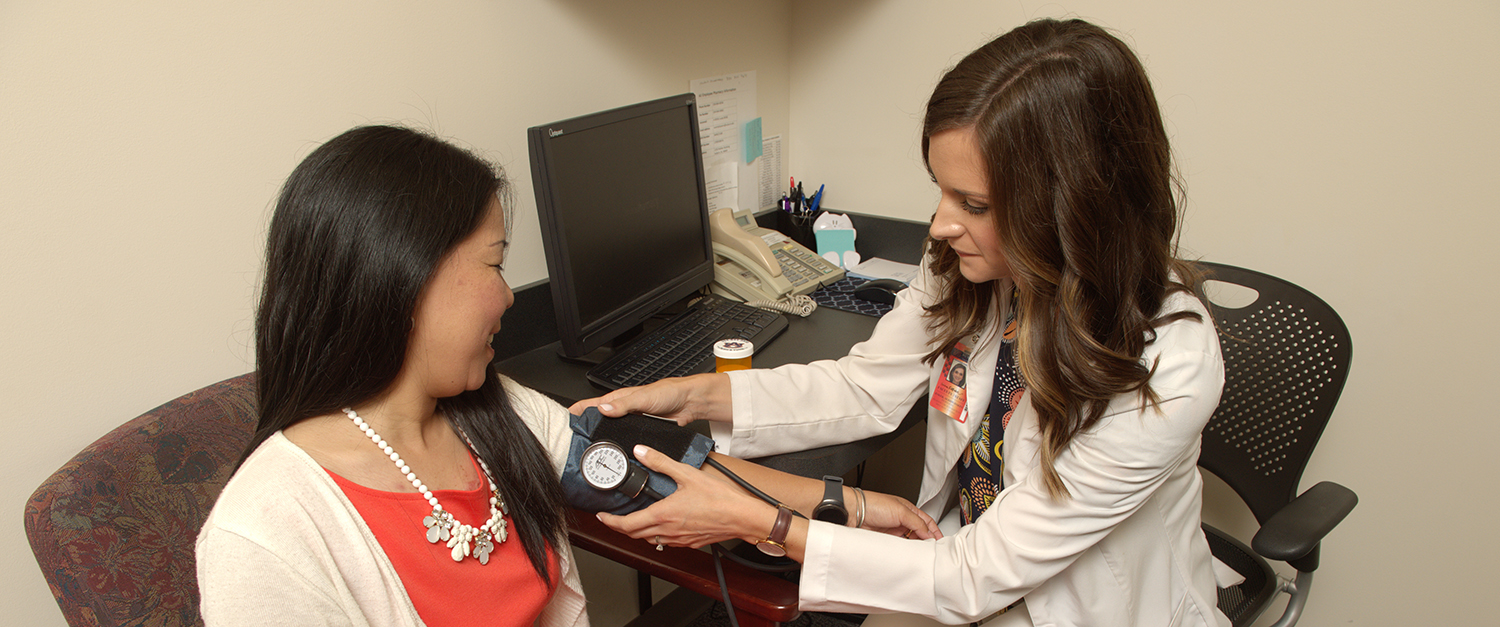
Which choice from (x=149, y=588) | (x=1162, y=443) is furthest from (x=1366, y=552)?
(x=149, y=588)

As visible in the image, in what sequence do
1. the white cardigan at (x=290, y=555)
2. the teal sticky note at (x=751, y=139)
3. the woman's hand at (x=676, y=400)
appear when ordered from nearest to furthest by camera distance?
the white cardigan at (x=290, y=555), the woman's hand at (x=676, y=400), the teal sticky note at (x=751, y=139)

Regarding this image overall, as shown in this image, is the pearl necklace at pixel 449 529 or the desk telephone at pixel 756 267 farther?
the desk telephone at pixel 756 267

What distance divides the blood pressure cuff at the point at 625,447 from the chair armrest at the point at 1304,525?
2.76 ft

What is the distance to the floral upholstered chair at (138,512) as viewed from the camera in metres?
0.74

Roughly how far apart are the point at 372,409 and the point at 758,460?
61 cm

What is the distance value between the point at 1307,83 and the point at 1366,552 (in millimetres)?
986

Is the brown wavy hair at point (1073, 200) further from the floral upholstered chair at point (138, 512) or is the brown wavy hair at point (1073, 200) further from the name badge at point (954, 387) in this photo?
the floral upholstered chair at point (138, 512)

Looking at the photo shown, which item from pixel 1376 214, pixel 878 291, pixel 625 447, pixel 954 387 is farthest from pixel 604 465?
pixel 1376 214

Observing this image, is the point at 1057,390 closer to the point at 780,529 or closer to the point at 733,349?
the point at 780,529

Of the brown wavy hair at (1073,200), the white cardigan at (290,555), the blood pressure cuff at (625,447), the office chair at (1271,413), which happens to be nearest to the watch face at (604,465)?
the blood pressure cuff at (625,447)

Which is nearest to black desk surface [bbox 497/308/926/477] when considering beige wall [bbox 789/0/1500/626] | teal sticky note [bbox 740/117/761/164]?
teal sticky note [bbox 740/117/761/164]

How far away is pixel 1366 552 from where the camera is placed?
164 centimetres

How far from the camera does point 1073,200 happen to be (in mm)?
878

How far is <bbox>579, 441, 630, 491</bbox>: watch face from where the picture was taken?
0.97 m
